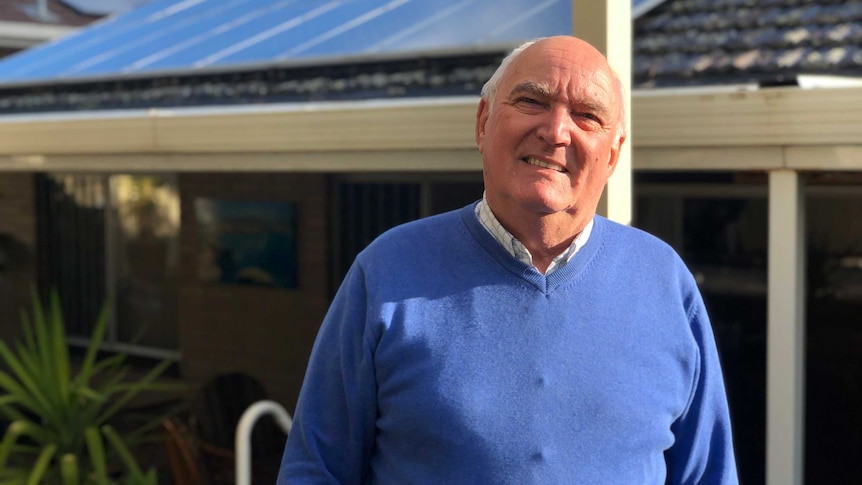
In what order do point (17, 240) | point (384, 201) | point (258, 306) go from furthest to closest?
point (17, 240) → point (258, 306) → point (384, 201)

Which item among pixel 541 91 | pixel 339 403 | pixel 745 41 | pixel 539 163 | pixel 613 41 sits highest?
pixel 745 41

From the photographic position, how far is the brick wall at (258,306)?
7.55 metres

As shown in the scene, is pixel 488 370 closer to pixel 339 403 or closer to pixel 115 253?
pixel 339 403

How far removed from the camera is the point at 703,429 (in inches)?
72.2

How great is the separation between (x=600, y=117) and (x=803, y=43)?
9.29ft

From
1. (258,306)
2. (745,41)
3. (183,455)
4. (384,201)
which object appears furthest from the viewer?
(258,306)

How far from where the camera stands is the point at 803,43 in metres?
4.32

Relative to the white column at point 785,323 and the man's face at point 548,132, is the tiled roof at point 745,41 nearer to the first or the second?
the white column at point 785,323

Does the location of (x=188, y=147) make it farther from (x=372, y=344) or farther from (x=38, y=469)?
(x=372, y=344)

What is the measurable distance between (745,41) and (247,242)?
438 centimetres

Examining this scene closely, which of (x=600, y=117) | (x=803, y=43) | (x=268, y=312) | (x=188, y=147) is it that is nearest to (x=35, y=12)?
(x=268, y=312)

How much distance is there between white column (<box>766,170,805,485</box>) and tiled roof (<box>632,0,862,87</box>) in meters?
0.77

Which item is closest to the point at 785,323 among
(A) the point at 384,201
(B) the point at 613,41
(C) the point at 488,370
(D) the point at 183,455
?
(B) the point at 613,41

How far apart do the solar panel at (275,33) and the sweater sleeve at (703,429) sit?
2.87 metres
